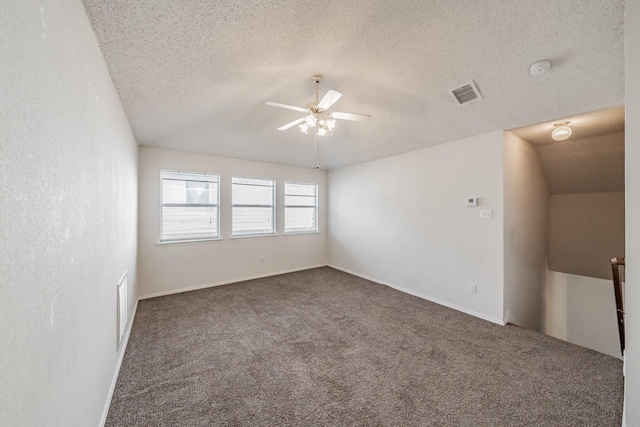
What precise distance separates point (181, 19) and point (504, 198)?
3681 millimetres

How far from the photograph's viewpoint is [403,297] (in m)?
3.91

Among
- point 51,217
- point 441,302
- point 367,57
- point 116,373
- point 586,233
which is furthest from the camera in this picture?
point 586,233

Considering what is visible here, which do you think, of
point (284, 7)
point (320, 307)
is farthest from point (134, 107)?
point (320, 307)

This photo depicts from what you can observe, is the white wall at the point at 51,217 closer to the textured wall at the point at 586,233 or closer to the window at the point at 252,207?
the window at the point at 252,207

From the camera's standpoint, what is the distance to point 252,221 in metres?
4.95

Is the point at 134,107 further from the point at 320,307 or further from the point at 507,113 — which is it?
the point at 507,113

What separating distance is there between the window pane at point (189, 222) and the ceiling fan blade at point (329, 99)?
3.10 metres

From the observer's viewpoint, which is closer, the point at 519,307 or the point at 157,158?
the point at 519,307

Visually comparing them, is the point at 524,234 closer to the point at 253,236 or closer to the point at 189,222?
the point at 253,236

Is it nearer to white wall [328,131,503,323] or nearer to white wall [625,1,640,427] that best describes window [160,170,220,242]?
white wall [328,131,503,323]

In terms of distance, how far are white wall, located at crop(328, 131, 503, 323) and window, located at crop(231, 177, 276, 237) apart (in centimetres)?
168

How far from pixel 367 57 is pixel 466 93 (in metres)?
1.20

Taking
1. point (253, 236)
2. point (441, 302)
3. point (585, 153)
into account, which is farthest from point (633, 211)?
point (253, 236)

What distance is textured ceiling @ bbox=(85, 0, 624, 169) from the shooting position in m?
1.62
